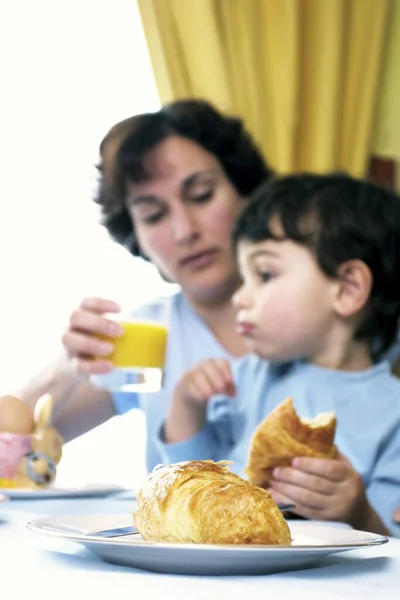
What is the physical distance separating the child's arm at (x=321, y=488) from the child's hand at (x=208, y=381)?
433mm

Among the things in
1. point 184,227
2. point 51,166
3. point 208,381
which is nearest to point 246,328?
point 208,381

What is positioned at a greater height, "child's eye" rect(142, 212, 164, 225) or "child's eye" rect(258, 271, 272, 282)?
"child's eye" rect(258, 271, 272, 282)

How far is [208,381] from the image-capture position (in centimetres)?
148

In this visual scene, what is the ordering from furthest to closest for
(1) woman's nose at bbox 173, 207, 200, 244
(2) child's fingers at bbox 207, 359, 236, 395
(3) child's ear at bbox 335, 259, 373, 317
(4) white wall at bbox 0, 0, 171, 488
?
(4) white wall at bbox 0, 0, 171, 488, (1) woman's nose at bbox 173, 207, 200, 244, (3) child's ear at bbox 335, 259, 373, 317, (2) child's fingers at bbox 207, 359, 236, 395

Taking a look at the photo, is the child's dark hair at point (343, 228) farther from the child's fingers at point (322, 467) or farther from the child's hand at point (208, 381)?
the child's fingers at point (322, 467)

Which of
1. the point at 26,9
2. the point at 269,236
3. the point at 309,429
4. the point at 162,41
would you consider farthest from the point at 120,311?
the point at 26,9

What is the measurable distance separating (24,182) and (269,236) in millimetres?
1024

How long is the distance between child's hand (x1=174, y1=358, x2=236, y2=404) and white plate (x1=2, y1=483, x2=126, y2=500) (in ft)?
1.01

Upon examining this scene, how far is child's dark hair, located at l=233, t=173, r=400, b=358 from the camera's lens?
159 centimetres

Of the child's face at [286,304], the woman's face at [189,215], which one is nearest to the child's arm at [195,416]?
the child's face at [286,304]

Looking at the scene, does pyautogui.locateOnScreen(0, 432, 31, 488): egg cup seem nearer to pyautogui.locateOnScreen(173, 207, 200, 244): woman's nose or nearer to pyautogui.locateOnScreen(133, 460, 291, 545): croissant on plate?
pyautogui.locateOnScreen(133, 460, 291, 545): croissant on plate

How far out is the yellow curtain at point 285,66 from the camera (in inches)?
94.3

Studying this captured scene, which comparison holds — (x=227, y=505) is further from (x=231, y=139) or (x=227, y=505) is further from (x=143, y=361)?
(x=231, y=139)

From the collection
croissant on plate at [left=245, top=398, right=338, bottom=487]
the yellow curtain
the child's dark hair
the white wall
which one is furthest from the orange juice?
the yellow curtain
